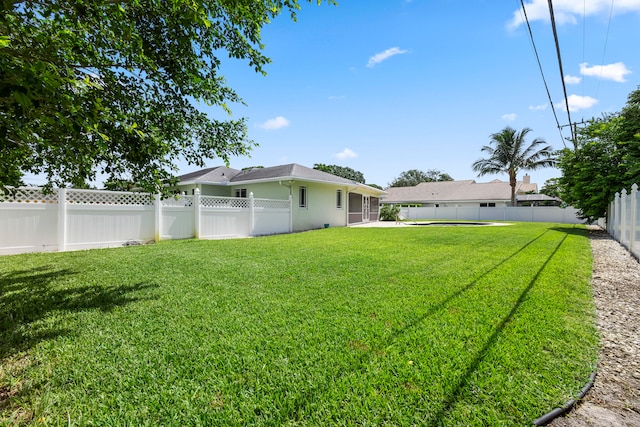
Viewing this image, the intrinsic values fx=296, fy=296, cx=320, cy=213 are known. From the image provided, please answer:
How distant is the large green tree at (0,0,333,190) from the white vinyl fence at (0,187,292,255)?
2.10 metres

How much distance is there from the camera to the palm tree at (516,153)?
29.2m

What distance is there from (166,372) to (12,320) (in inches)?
99.9

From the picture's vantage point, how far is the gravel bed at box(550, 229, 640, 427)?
1.90m

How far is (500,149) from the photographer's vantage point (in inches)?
1188

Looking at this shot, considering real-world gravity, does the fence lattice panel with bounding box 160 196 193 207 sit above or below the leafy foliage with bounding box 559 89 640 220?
below

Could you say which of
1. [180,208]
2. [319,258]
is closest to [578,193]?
[319,258]

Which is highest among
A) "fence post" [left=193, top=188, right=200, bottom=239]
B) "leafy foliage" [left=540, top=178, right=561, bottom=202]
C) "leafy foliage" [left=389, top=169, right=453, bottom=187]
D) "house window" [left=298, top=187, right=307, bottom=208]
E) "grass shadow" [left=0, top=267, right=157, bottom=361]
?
"leafy foliage" [left=389, top=169, right=453, bottom=187]

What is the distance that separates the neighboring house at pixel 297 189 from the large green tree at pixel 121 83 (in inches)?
400

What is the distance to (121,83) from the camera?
4160mm

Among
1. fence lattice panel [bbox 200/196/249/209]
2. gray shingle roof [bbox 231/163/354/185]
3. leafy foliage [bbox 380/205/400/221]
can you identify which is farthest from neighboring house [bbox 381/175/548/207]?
fence lattice panel [bbox 200/196/249/209]

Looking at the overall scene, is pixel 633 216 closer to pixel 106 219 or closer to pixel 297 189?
pixel 297 189

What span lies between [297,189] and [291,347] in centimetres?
1385

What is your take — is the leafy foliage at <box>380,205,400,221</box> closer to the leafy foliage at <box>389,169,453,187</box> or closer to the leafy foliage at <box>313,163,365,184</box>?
the leafy foliage at <box>313,163,365,184</box>

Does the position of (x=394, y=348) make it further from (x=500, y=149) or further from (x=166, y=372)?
(x=500, y=149)
